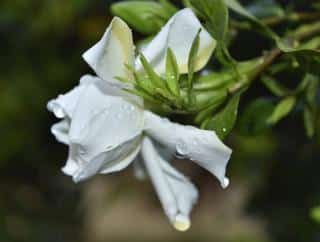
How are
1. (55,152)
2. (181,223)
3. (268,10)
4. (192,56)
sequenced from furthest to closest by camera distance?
1. (55,152)
2. (268,10)
3. (181,223)
4. (192,56)

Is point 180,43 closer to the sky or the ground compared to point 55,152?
closer to the sky

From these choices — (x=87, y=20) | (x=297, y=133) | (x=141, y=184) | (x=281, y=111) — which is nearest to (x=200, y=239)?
(x=141, y=184)

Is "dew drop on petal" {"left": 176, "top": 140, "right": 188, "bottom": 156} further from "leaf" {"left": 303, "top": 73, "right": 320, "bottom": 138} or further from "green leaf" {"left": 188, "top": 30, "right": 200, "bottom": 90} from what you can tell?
"leaf" {"left": 303, "top": 73, "right": 320, "bottom": 138}

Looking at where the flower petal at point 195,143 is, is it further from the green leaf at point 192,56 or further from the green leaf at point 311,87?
the green leaf at point 311,87

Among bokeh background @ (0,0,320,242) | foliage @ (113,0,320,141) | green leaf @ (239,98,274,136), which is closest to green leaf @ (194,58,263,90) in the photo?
foliage @ (113,0,320,141)

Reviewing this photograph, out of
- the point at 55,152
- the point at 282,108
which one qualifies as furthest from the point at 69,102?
the point at 55,152

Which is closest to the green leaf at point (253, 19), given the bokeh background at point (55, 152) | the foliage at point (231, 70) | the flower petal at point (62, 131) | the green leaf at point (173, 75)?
the foliage at point (231, 70)

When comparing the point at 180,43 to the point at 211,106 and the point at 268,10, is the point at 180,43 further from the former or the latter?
the point at 268,10
